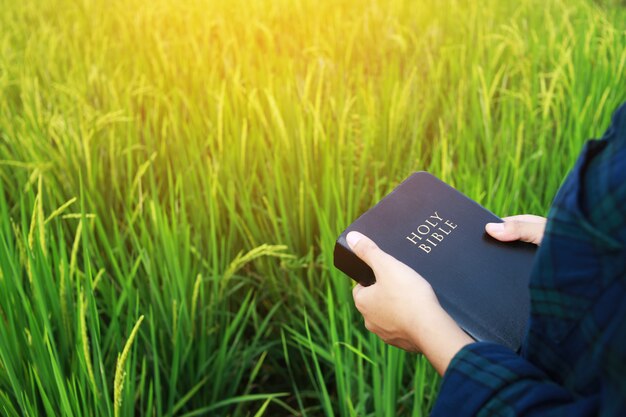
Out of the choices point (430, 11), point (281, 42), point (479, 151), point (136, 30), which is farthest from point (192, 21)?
point (479, 151)

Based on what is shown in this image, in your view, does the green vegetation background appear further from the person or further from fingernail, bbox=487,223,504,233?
the person

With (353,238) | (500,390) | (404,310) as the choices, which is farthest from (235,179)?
(500,390)

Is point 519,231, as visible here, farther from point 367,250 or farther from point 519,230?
point 367,250

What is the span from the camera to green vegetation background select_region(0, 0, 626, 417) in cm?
99

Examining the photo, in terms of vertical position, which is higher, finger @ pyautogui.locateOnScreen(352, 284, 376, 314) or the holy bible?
the holy bible

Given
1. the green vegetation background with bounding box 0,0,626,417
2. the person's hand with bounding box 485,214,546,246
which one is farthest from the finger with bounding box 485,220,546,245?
the green vegetation background with bounding box 0,0,626,417

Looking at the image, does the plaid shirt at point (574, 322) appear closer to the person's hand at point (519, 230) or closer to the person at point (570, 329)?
the person at point (570, 329)

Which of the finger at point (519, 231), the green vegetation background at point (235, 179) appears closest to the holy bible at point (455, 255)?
the finger at point (519, 231)

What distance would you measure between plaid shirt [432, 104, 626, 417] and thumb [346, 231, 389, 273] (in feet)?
0.63

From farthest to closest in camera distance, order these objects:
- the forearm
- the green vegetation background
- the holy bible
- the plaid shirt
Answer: the green vegetation background → the holy bible → the forearm → the plaid shirt

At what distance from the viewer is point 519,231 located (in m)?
0.76

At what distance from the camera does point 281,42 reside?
237 centimetres

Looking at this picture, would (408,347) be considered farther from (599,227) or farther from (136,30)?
(136,30)

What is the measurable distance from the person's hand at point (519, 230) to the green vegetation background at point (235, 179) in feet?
0.89
